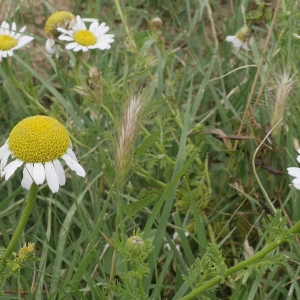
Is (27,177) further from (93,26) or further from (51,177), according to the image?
(93,26)

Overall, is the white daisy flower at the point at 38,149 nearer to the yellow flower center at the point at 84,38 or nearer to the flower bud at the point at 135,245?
the flower bud at the point at 135,245

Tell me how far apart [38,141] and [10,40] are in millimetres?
1012

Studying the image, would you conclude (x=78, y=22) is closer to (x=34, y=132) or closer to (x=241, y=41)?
(x=241, y=41)

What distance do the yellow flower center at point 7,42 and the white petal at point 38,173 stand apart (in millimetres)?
988

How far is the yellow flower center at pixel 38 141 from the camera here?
117cm

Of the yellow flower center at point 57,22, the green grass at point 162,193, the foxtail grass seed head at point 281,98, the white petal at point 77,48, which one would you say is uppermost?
the yellow flower center at point 57,22

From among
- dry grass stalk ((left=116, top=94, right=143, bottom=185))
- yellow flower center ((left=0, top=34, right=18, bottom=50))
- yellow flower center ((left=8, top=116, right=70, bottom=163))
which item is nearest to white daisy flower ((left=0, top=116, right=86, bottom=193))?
yellow flower center ((left=8, top=116, right=70, bottom=163))

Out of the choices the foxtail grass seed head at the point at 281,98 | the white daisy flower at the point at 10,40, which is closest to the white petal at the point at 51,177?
the foxtail grass seed head at the point at 281,98

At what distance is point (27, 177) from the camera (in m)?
1.15

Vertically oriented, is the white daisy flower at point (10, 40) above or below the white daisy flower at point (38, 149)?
below

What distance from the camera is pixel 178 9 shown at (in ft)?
10.5

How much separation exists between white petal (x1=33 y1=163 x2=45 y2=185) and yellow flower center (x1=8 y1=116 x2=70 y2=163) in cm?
1

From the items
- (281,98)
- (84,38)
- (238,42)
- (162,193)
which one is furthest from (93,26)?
(281,98)

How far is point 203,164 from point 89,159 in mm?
378
